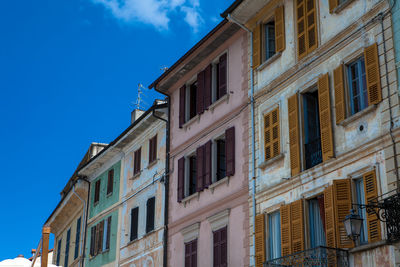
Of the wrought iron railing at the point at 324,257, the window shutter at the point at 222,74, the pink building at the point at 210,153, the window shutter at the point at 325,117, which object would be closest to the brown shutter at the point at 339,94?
the window shutter at the point at 325,117

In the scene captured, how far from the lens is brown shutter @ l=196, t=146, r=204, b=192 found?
75.3ft

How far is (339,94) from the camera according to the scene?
16781 mm

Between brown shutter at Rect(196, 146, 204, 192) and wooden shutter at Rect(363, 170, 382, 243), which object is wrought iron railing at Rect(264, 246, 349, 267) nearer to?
wooden shutter at Rect(363, 170, 382, 243)

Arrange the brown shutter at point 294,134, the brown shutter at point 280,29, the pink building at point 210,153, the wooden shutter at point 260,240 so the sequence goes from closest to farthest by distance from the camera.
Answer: the brown shutter at point 294,134 → the wooden shutter at point 260,240 → the brown shutter at point 280,29 → the pink building at point 210,153

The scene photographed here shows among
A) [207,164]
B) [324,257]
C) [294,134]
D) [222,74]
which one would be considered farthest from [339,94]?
[207,164]

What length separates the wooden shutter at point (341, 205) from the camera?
15838mm

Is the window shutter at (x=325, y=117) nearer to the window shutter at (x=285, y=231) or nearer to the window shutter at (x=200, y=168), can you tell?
the window shutter at (x=285, y=231)

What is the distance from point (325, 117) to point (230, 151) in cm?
499

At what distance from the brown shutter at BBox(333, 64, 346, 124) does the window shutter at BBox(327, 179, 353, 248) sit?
5.21 feet

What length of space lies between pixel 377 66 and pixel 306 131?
10.4 ft

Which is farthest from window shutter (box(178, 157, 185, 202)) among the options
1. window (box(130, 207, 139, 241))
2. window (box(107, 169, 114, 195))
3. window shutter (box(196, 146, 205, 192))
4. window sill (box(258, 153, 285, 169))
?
window (box(107, 169, 114, 195))

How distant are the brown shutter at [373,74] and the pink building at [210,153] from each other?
18.8ft

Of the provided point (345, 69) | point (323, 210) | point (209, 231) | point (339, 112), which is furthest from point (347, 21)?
point (209, 231)

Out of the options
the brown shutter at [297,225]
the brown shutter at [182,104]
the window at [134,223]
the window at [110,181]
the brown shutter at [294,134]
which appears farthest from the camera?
the window at [110,181]
